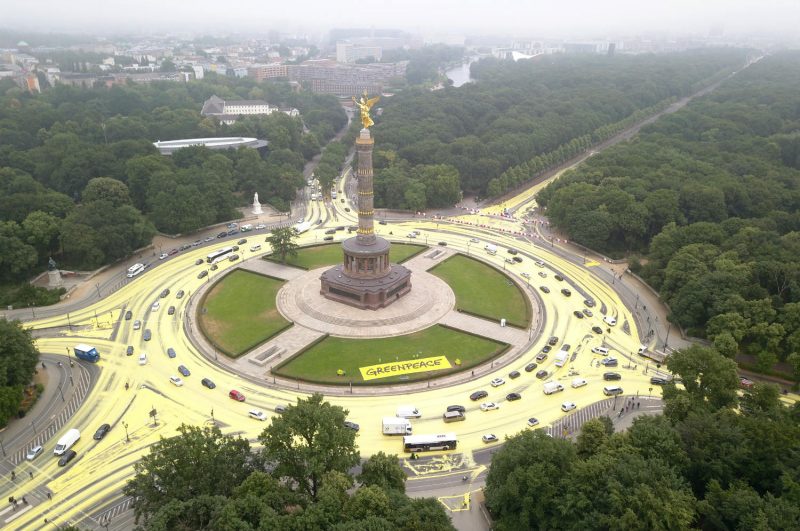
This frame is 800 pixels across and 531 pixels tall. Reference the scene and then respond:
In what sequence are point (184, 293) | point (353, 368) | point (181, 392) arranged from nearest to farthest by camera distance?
point (181, 392)
point (353, 368)
point (184, 293)

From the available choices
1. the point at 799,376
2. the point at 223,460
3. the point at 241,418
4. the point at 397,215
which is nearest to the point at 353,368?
the point at 241,418

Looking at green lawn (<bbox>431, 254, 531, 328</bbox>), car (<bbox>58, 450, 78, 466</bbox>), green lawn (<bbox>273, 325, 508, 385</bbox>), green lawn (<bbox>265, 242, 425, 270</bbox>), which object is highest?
car (<bbox>58, 450, 78, 466</bbox>)

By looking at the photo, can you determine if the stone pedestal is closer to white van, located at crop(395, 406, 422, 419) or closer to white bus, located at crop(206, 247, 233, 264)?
white van, located at crop(395, 406, 422, 419)

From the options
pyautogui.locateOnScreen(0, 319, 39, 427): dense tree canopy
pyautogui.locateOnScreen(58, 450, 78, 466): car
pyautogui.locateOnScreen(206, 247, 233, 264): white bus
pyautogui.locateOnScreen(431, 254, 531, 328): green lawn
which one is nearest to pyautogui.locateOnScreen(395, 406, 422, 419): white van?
pyautogui.locateOnScreen(431, 254, 531, 328): green lawn

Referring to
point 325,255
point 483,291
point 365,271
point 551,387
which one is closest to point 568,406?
point 551,387

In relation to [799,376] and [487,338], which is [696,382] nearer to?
[799,376]
